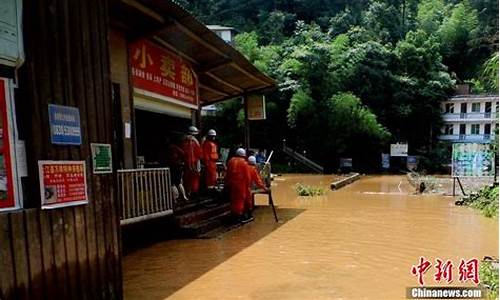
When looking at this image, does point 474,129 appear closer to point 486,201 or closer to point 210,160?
point 486,201

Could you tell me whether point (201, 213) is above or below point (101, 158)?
below

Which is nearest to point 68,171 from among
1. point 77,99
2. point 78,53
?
point 77,99

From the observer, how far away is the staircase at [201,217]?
27.6 ft

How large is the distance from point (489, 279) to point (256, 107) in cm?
1029

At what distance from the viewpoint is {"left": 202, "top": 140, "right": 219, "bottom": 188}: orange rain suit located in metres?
10.6

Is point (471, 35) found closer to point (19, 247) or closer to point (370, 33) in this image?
point (370, 33)

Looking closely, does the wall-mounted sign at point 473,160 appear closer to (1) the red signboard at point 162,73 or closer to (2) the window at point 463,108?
(1) the red signboard at point 162,73

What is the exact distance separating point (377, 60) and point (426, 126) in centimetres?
757

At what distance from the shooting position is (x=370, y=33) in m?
45.1

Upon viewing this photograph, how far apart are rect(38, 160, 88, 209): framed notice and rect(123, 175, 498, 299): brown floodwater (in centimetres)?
177

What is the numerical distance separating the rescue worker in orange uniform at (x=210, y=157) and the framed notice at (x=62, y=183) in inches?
250

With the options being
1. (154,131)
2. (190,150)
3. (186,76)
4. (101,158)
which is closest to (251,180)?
(190,150)

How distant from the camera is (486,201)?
41.3ft

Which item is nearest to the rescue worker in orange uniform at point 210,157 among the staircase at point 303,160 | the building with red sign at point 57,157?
the building with red sign at point 57,157
